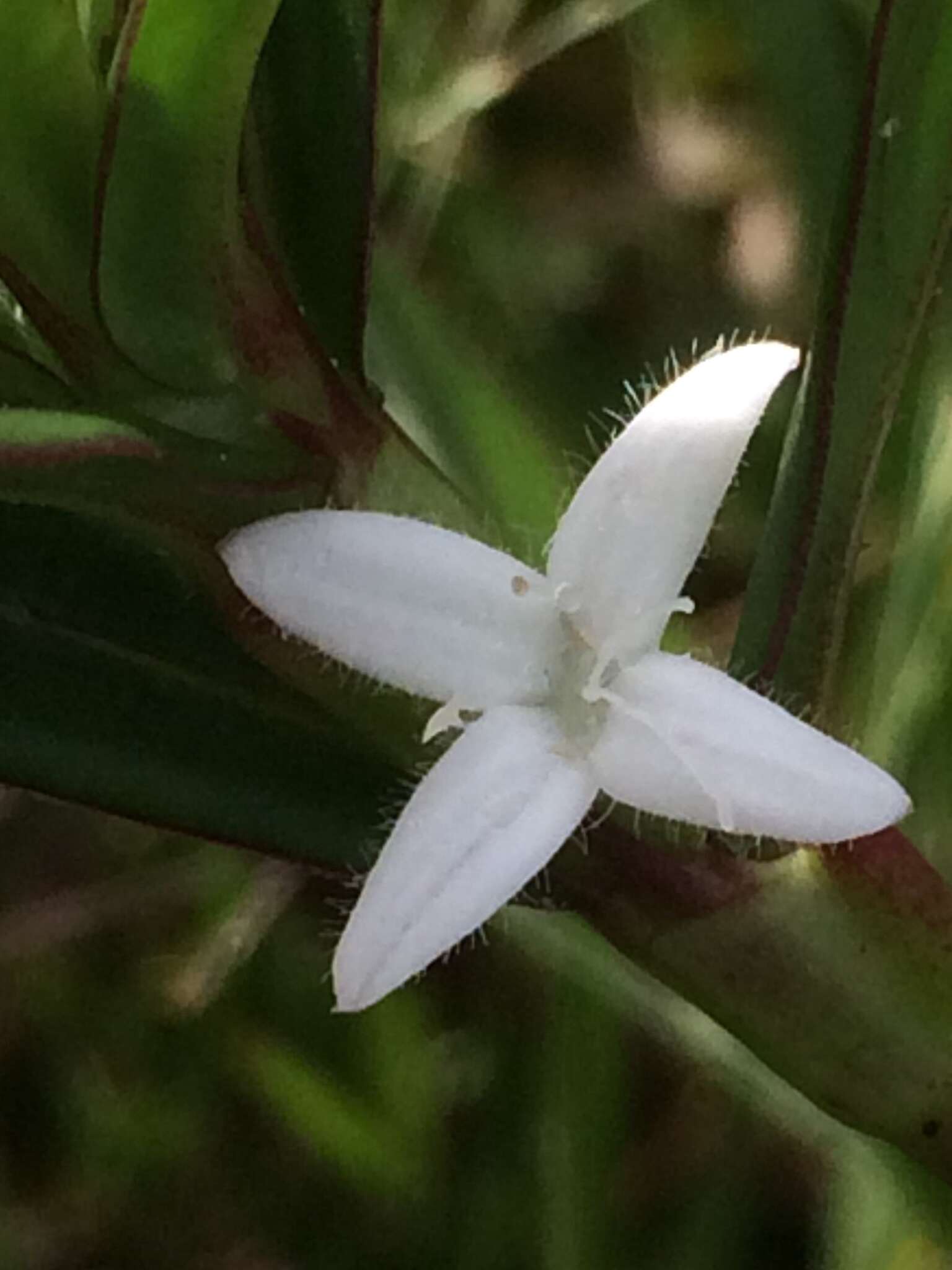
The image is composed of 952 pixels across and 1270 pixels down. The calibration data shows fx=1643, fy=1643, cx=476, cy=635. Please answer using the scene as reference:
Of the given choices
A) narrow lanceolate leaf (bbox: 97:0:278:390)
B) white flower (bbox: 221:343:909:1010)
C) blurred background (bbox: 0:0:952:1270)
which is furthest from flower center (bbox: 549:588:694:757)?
blurred background (bbox: 0:0:952:1270)

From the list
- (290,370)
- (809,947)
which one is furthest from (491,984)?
(290,370)

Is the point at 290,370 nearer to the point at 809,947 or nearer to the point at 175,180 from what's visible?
the point at 175,180

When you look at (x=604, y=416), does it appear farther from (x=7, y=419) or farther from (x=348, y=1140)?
(x=7, y=419)

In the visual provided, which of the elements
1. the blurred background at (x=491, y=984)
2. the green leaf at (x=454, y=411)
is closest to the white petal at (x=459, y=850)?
the green leaf at (x=454, y=411)

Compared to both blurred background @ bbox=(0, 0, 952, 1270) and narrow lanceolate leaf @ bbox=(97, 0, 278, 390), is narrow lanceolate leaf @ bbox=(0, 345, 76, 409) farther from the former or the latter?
blurred background @ bbox=(0, 0, 952, 1270)

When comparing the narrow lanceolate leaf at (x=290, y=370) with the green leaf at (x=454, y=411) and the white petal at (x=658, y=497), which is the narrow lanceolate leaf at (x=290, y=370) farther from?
the green leaf at (x=454, y=411)

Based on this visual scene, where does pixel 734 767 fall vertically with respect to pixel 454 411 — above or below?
above

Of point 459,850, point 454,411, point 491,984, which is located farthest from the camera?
point 491,984
